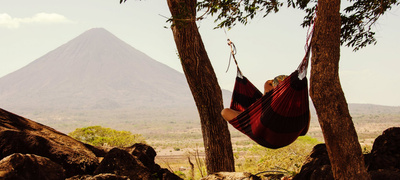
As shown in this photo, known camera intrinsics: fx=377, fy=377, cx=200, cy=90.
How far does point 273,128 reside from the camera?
3.35 metres

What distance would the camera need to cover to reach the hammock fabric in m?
3.19

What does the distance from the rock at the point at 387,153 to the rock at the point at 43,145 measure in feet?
9.17

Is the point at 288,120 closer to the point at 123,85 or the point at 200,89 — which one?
the point at 200,89

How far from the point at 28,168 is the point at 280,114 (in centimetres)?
213

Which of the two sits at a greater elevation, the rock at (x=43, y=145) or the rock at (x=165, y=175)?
the rock at (x=43, y=145)

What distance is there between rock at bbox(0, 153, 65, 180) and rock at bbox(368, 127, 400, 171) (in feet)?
9.67

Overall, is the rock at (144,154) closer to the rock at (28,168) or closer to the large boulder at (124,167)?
the large boulder at (124,167)

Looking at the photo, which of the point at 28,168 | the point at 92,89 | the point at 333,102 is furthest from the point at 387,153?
the point at 92,89

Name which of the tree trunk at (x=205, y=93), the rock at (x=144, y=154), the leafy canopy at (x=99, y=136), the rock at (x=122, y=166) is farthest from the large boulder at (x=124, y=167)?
the leafy canopy at (x=99, y=136)

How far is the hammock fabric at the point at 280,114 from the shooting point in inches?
126

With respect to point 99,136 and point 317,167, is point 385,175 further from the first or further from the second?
point 99,136

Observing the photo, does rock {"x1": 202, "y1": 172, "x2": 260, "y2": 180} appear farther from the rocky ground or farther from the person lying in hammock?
the person lying in hammock

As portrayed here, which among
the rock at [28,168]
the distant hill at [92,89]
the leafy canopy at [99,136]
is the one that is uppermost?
the distant hill at [92,89]

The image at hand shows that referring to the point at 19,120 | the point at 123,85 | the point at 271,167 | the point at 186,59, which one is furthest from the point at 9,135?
the point at 123,85
